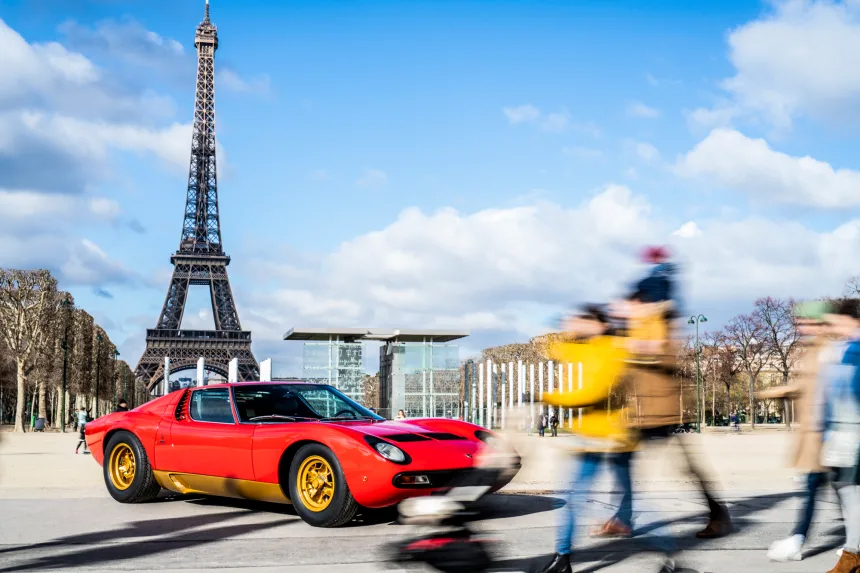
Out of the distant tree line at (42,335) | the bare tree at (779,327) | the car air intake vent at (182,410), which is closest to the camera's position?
the car air intake vent at (182,410)

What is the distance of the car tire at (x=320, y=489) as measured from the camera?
6.91 meters

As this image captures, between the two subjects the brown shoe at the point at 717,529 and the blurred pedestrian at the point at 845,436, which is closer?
the blurred pedestrian at the point at 845,436

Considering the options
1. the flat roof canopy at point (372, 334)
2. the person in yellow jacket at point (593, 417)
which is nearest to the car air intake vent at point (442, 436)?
the person in yellow jacket at point (593, 417)

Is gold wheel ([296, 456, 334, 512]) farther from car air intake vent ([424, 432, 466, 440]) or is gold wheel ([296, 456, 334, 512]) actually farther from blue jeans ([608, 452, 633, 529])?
blue jeans ([608, 452, 633, 529])

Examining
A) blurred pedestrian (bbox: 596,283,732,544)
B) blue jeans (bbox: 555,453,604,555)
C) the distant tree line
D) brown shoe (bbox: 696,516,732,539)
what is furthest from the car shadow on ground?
the distant tree line

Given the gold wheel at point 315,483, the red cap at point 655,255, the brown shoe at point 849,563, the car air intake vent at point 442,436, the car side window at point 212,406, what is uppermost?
the red cap at point 655,255

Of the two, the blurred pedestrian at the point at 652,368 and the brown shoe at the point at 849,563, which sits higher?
the blurred pedestrian at the point at 652,368

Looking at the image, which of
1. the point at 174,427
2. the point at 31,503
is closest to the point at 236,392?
the point at 174,427

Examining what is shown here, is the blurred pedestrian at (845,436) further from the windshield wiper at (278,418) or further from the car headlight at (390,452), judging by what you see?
the windshield wiper at (278,418)

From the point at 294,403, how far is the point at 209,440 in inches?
32.9

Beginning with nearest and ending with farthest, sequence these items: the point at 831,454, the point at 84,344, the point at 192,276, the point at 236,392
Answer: the point at 831,454 < the point at 236,392 < the point at 84,344 < the point at 192,276

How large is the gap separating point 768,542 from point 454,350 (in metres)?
21.1

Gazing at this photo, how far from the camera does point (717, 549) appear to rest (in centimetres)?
604

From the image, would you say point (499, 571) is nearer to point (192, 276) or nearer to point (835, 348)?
point (835, 348)
